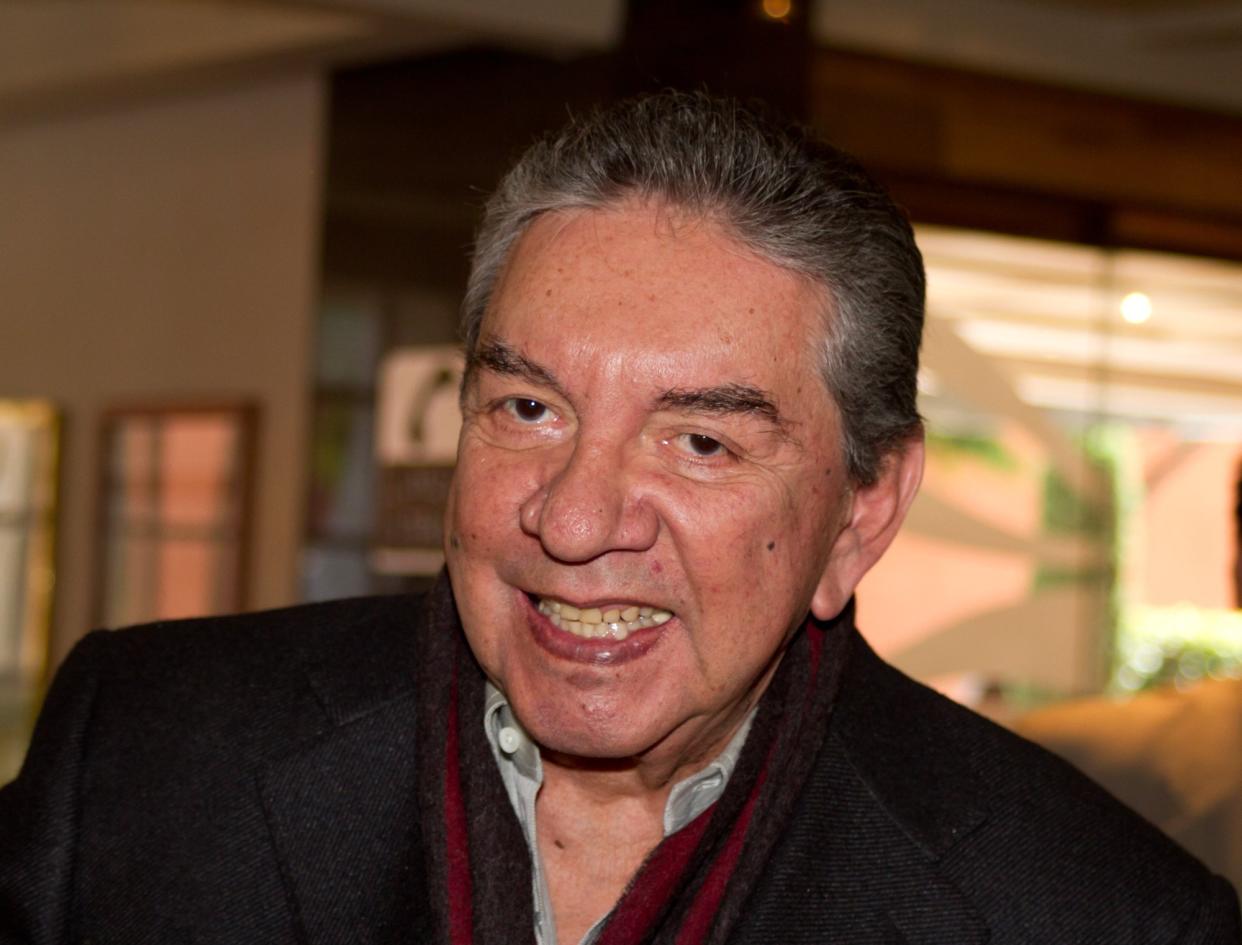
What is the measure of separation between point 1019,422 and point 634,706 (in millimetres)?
4456

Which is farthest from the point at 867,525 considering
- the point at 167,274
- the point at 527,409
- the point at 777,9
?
the point at 167,274

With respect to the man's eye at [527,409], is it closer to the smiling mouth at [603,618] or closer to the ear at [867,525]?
the smiling mouth at [603,618]

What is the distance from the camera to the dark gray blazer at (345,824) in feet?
5.78

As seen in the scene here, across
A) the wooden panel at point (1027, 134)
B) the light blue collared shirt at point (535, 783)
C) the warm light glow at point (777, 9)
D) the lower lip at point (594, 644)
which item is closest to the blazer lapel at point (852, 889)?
the light blue collared shirt at point (535, 783)

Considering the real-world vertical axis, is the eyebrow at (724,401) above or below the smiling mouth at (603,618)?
above

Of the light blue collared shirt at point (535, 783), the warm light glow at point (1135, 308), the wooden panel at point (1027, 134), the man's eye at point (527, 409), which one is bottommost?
the light blue collared shirt at point (535, 783)

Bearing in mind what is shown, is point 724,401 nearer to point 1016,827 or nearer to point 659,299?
point 659,299

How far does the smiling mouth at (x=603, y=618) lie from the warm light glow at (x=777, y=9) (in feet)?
13.5

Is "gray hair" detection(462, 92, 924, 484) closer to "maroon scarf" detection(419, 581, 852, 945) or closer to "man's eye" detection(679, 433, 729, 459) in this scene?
"man's eye" detection(679, 433, 729, 459)

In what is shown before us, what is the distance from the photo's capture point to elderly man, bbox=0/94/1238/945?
1.66 meters

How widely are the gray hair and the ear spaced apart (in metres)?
0.03

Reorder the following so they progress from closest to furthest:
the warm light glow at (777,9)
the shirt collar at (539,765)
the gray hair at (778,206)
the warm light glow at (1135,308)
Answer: the gray hair at (778,206)
the shirt collar at (539,765)
the warm light glow at (777,9)
the warm light glow at (1135,308)

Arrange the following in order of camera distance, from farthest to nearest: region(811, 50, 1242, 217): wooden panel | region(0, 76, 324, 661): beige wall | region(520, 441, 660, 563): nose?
1. region(0, 76, 324, 661): beige wall
2. region(811, 50, 1242, 217): wooden panel
3. region(520, 441, 660, 563): nose

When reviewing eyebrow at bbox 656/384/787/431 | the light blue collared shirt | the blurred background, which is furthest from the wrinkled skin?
the blurred background
